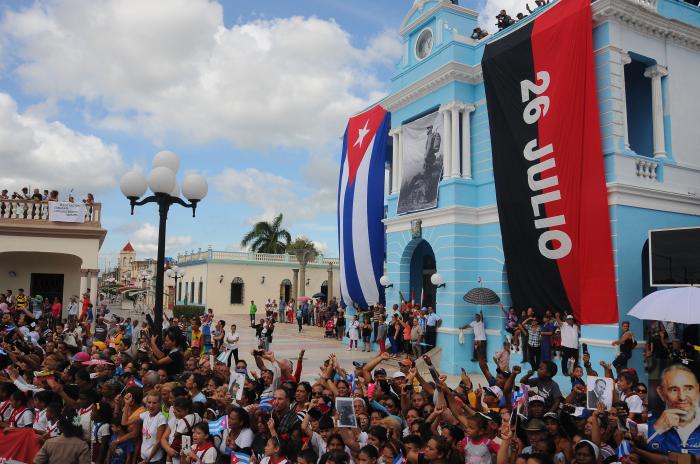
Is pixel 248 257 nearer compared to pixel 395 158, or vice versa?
pixel 395 158

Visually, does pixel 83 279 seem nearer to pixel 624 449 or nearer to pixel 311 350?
pixel 311 350

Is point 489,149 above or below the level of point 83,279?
above

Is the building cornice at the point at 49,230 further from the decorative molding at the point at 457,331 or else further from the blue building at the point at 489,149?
the decorative molding at the point at 457,331

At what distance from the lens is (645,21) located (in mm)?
14703

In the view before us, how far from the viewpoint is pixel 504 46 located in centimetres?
1616

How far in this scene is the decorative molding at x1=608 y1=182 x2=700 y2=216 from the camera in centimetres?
1351

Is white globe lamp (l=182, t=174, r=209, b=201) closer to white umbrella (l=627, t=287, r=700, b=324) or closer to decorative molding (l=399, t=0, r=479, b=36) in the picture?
white umbrella (l=627, t=287, r=700, b=324)

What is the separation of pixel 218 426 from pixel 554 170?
437 inches

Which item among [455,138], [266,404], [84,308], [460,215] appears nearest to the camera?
[266,404]

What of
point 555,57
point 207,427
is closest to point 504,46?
point 555,57

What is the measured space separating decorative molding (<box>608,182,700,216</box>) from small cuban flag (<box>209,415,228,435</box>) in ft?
36.1

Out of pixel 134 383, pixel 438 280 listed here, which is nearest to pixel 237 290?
pixel 438 280

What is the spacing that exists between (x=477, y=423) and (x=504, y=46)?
13.3 metres

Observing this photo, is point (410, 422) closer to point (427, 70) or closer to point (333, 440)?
point (333, 440)
